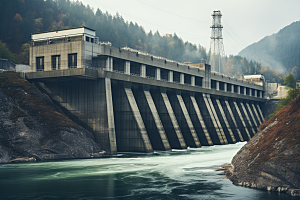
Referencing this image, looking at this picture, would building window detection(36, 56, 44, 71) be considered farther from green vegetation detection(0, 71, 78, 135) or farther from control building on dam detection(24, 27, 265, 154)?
green vegetation detection(0, 71, 78, 135)

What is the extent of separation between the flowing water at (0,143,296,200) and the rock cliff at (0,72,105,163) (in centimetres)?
265

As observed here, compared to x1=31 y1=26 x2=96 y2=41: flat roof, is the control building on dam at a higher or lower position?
lower

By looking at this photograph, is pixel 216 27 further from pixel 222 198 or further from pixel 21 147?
pixel 222 198

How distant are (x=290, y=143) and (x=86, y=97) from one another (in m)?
30.8

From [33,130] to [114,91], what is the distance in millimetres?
13852

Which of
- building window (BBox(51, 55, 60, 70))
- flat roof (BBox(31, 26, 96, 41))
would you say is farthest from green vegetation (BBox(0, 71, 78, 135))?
flat roof (BBox(31, 26, 96, 41))

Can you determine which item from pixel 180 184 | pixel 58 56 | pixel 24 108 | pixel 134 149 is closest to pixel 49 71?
pixel 58 56

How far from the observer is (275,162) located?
25.1m

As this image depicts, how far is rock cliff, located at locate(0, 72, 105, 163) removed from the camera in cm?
Answer: 4131

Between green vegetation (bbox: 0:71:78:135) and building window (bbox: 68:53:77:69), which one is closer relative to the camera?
green vegetation (bbox: 0:71:78:135)

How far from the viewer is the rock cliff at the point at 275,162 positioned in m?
23.8

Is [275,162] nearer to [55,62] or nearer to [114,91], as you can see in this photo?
[114,91]

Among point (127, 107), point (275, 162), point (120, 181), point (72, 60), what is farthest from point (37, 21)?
point (275, 162)

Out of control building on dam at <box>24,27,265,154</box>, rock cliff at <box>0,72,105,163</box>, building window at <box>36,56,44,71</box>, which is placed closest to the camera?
rock cliff at <box>0,72,105,163</box>
